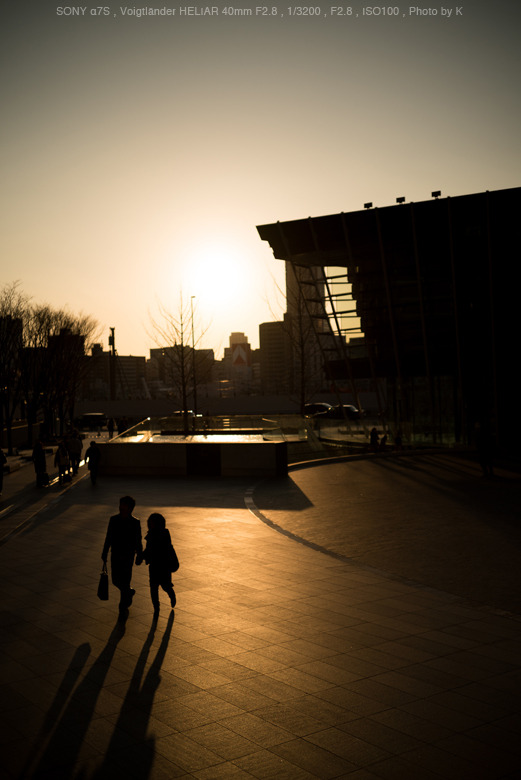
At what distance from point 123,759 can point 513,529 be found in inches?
424

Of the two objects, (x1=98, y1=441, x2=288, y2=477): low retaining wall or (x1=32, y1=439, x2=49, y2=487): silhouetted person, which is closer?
(x1=32, y1=439, x2=49, y2=487): silhouetted person

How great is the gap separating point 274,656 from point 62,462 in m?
17.6

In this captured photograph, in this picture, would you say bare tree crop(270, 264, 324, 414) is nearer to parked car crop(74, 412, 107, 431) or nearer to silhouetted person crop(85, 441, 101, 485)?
silhouetted person crop(85, 441, 101, 485)

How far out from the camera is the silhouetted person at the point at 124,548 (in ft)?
28.8

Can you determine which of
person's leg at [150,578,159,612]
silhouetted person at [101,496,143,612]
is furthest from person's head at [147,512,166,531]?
person's leg at [150,578,159,612]

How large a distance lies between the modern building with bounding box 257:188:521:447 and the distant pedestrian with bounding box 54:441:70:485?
1885cm

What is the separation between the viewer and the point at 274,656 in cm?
722

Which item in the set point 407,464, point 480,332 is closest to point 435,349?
point 480,332

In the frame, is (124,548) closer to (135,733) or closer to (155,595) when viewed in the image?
(155,595)

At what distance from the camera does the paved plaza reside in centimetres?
514

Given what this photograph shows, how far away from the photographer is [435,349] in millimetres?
35906

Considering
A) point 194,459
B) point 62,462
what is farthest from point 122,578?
point 194,459

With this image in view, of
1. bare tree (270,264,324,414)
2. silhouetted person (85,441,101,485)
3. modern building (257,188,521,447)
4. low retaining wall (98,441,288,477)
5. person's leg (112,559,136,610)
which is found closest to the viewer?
person's leg (112,559,136,610)

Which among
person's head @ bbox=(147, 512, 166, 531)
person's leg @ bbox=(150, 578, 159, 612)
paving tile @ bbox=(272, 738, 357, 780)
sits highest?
person's head @ bbox=(147, 512, 166, 531)
